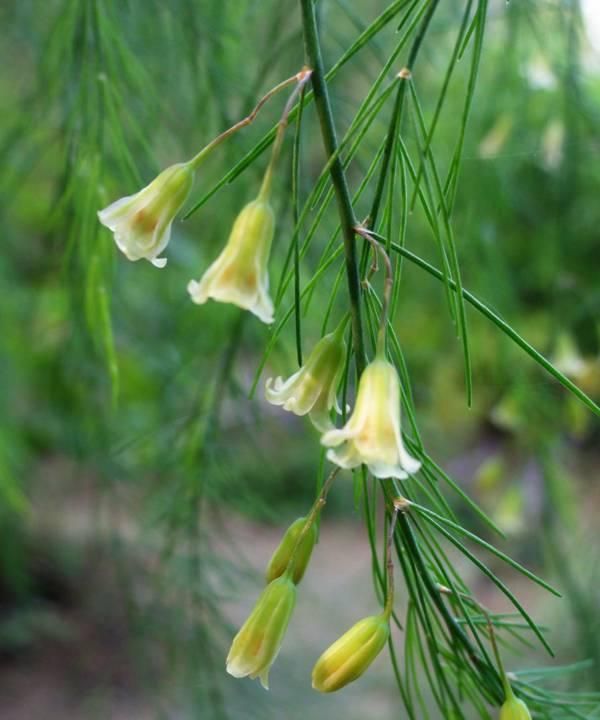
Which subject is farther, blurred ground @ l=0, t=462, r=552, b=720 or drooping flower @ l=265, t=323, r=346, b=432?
blurred ground @ l=0, t=462, r=552, b=720

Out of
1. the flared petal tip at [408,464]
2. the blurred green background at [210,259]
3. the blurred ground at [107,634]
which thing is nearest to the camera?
the flared petal tip at [408,464]

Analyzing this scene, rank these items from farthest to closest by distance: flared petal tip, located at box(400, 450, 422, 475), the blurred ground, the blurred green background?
the blurred ground → the blurred green background → flared petal tip, located at box(400, 450, 422, 475)

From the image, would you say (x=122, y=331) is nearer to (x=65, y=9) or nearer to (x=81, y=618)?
(x=65, y=9)

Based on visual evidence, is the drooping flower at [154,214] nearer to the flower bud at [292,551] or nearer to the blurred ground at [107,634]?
the flower bud at [292,551]

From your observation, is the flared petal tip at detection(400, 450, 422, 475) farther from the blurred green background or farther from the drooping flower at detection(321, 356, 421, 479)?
the blurred green background

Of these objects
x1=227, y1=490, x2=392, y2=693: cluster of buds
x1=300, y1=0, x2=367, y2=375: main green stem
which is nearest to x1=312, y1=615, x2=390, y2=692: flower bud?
x1=227, y1=490, x2=392, y2=693: cluster of buds

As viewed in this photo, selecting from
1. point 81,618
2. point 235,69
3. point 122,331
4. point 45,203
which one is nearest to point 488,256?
point 235,69

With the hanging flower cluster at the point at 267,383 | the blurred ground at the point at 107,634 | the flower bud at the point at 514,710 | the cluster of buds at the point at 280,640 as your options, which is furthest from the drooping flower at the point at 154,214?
the blurred ground at the point at 107,634
